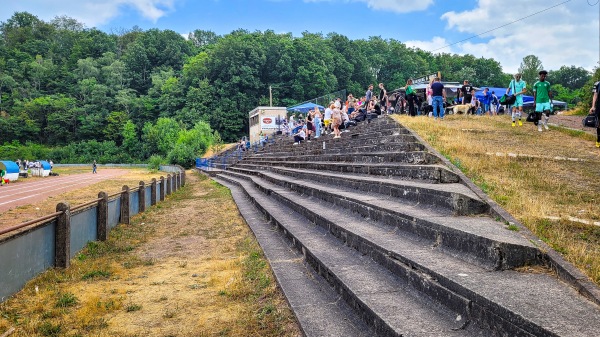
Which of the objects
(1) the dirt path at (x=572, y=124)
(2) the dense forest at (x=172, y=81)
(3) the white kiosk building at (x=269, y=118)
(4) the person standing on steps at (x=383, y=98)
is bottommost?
(1) the dirt path at (x=572, y=124)

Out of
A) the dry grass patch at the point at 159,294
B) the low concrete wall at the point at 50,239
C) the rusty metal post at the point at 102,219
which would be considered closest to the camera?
the dry grass patch at the point at 159,294

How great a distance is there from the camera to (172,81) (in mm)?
78000

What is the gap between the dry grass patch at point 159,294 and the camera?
388cm

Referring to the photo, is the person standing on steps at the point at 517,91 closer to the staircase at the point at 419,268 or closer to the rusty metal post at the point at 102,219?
the staircase at the point at 419,268

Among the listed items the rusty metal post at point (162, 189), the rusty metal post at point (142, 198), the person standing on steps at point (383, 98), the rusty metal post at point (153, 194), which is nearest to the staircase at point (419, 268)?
the rusty metal post at point (142, 198)

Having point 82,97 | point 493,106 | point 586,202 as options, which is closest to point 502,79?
point 493,106

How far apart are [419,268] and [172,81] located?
80905 millimetres

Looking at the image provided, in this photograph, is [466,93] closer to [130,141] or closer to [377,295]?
[377,295]

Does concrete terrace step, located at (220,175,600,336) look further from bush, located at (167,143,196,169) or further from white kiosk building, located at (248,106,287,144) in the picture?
bush, located at (167,143,196,169)

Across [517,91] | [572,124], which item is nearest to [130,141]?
[517,91]

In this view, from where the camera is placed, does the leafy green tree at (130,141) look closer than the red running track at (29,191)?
No

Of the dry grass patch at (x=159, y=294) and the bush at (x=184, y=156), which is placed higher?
the bush at (x=184, y=156)

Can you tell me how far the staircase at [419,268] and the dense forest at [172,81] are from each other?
150 ft

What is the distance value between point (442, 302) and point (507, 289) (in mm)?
496
